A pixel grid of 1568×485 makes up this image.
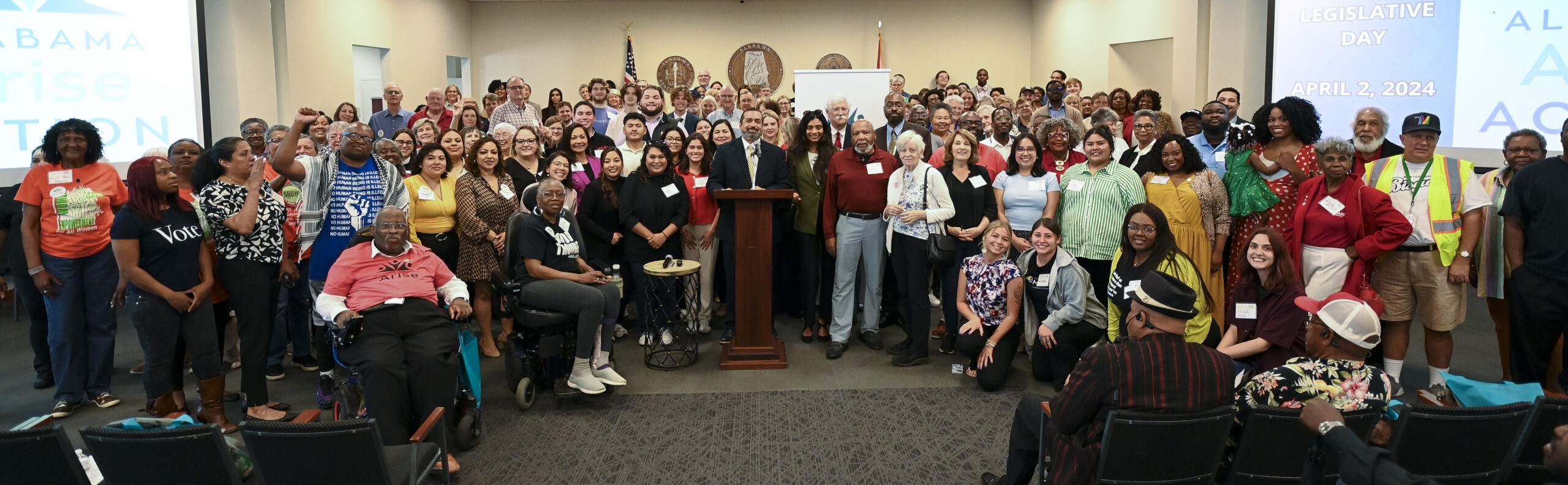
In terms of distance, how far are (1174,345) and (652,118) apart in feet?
18.3

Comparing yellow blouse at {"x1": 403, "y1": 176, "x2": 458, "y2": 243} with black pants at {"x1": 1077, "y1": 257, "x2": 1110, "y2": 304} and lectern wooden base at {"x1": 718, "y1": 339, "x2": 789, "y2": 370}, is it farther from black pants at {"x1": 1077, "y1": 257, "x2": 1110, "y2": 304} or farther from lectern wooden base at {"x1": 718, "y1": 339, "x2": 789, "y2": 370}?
black pants at {"x1": 1077, "y1": 257, "x2": 1110, "y2": 304}

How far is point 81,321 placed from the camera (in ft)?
12.9

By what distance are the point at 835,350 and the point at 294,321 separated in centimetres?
291

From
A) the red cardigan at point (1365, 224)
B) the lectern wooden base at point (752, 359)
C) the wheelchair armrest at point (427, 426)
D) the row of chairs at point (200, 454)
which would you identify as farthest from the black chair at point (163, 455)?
the red cardigan at point (1365, 224)

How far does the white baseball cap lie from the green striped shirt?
1918 mm

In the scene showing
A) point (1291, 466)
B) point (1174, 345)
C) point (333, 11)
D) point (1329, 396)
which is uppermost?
point (333, 11)

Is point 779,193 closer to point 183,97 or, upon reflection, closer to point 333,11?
point 183,97

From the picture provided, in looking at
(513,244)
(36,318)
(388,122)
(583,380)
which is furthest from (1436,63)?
(388,122)

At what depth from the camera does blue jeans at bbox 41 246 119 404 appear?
388cm

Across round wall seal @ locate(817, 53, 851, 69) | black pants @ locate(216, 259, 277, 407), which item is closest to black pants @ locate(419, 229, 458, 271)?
black pants @ locate(216, 259, 277, 407)

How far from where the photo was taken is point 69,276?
3881 millimetres

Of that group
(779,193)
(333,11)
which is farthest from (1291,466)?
(333,11)

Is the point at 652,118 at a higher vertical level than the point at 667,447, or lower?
higher

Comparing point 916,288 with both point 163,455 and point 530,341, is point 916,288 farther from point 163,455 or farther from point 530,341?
point 163,455
